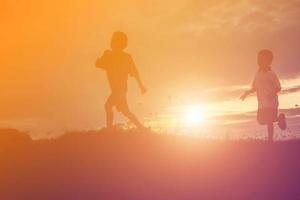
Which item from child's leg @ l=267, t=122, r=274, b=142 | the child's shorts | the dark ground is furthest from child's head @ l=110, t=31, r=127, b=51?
child's leg @ l=267, t=122, r=274, b=142

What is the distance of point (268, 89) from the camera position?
19.3m

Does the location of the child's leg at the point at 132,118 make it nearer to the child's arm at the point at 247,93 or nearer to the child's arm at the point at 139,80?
the child's arm at the point at 139,80

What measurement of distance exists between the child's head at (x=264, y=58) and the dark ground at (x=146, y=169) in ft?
9.99

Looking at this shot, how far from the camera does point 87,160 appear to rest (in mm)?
16000

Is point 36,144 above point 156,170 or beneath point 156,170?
above

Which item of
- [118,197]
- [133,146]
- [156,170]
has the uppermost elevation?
[133,146]

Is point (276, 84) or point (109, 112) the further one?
point (276, 84)

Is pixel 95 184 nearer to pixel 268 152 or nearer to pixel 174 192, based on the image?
pixel 174 192

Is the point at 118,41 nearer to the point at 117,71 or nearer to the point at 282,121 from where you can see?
the point at 117,71

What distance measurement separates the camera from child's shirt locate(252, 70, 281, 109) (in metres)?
19.3

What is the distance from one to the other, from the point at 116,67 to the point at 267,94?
570 cm

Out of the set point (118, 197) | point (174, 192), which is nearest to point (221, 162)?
point (174, 192)

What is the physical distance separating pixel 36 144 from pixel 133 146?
4.23m

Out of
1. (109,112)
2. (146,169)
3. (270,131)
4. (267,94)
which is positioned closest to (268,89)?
(267,94)
